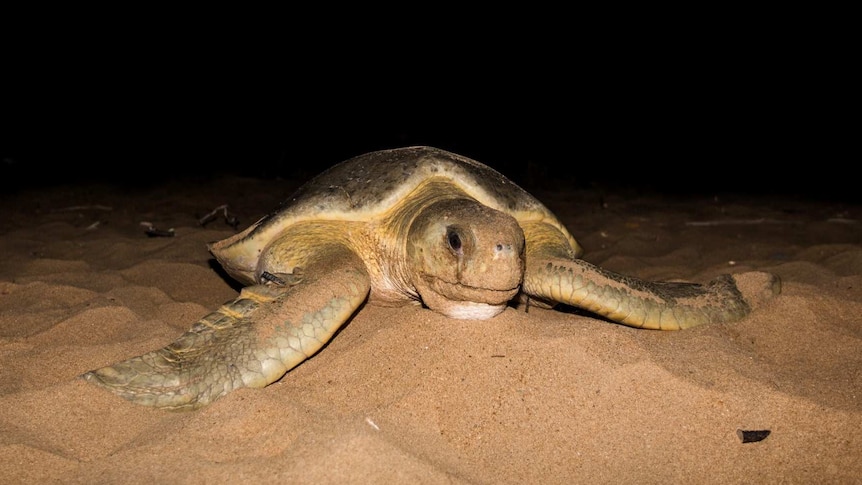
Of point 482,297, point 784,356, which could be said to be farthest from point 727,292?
point 482,297

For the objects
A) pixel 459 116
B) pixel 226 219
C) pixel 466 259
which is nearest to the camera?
pixel 466 259

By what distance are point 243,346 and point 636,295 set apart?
5.08 feet

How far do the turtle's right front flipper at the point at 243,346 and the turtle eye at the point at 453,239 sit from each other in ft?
1.30

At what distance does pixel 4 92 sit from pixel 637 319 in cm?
1608

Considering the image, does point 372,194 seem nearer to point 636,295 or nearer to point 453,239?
point 453,239

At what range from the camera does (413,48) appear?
1881cm

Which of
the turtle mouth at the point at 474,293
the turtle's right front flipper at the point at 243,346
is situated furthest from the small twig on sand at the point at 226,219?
the turtle mouth at the point at 474,293

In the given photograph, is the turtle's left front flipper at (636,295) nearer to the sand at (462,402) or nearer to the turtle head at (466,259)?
the sand at (462,402)

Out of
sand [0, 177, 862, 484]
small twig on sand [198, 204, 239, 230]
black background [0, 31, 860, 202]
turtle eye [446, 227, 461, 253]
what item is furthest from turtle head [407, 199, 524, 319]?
black background [0, 31, 860, 202]

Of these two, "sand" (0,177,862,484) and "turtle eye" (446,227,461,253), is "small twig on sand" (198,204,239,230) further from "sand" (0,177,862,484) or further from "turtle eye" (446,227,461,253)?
"turtle eye" (446,227,461,253)

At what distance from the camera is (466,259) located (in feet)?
6.39

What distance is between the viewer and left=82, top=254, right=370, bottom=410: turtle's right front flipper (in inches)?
66.4

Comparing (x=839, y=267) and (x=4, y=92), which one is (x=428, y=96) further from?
(x=839, y=267)

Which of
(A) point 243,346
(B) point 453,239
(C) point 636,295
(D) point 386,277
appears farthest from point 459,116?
(A) point 243,346
